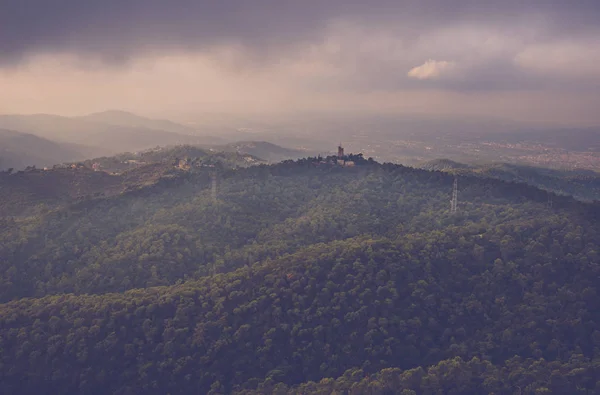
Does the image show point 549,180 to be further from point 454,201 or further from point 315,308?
point 315,308

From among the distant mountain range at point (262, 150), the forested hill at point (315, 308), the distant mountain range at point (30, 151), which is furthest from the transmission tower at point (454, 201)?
the distant mountain range at point (30, 151)

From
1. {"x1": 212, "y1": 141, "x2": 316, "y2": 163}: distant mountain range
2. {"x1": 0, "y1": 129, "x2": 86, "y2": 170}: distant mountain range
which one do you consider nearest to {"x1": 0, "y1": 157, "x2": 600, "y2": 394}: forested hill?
{"x1": 0, "y1": 129, "x2": 86, "y2": 170}: distant mountain range

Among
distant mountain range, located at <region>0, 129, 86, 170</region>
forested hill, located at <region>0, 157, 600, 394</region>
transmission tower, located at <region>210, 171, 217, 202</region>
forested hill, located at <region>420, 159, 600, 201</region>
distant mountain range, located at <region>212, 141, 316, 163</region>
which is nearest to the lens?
forested hill, located at <region>0, 157, 600, 394</region>

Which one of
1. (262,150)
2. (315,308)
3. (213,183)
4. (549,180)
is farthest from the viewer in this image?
(262,150)

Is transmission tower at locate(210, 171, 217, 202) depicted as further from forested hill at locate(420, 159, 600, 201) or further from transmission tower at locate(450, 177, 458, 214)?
forested hill at locate(420, 159, 600, 201)

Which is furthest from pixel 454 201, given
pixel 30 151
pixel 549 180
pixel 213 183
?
pixel 30 151

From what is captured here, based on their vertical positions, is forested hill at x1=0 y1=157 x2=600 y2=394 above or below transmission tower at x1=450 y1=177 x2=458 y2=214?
below

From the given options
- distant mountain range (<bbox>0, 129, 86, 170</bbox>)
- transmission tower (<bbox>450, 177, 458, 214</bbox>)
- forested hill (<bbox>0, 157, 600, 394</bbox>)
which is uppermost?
distant mountain range (<bbox>0, 129, 86, 170</bbox>)

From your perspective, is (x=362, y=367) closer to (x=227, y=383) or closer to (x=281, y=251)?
(x=227, y=383)

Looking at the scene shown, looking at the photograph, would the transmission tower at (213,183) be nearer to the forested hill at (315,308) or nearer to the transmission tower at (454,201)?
the forested hill at (315,308)

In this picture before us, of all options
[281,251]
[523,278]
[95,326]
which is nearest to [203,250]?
[281,251]
